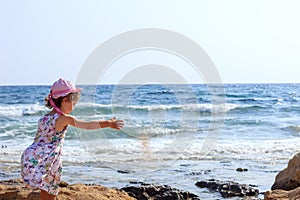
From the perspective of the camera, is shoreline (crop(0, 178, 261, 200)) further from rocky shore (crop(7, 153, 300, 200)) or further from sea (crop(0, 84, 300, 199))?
sea (crop(0, 84, 300, 199))

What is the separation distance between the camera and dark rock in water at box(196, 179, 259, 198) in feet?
23.1

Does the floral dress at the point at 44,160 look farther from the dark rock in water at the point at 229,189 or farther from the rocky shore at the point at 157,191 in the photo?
the dark rock in water at the point at 229,189

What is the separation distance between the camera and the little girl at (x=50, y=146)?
427 cm

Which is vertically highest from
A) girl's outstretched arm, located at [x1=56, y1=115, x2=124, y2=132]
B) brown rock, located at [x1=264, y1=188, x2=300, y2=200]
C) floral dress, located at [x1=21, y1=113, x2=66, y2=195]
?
girl's outstretched arm, located at [x1=56, y1=115, x2=124, y2=132]

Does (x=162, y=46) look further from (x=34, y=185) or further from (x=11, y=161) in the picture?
(x=11, y=161)

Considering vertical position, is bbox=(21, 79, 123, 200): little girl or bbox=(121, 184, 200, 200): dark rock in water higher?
bbox=(21, 79, 123, 200): little girl

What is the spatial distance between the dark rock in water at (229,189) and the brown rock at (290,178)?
37cm

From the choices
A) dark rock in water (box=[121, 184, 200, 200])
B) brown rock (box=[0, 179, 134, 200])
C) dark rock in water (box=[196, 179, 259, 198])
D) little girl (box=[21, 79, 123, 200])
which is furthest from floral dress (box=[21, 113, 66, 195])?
dark rock in water (box=[196, 179, 259, 198])

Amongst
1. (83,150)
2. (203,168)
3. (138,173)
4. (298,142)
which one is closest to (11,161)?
(83,150)

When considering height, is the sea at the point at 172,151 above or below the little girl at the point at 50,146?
below

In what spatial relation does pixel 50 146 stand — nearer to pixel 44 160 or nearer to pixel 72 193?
pixel 44 160

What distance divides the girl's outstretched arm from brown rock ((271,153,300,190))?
11.8ft

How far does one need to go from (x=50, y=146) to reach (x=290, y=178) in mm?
3790

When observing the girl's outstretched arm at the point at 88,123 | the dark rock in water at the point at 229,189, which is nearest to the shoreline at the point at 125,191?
the dark rock in water at the point at 229,189
